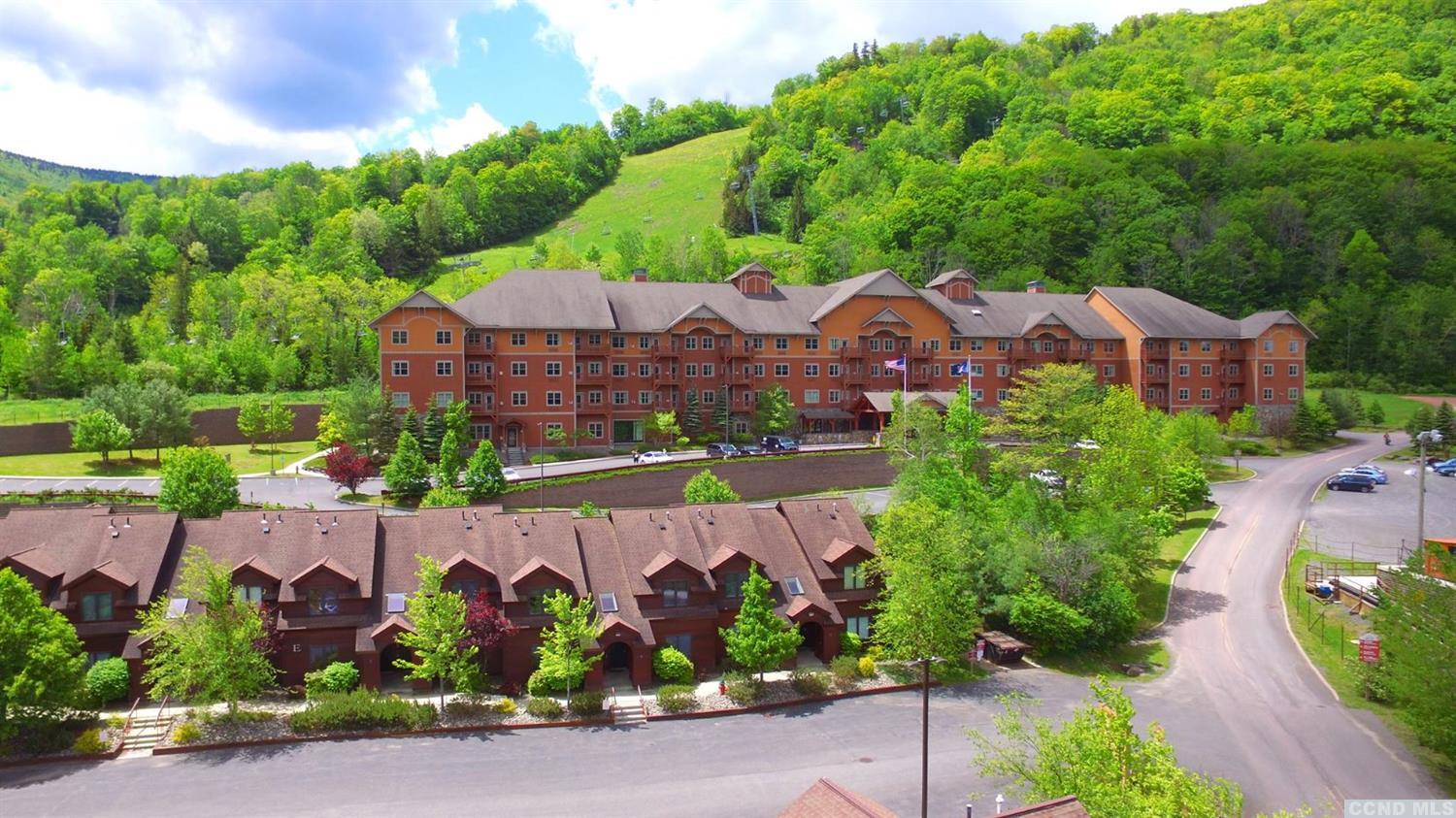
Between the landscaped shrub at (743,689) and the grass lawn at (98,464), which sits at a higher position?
the grass lawn at (98,464)

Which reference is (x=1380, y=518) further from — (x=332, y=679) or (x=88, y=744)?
(x=88, y=744)

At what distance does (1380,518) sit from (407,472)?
56.1 m

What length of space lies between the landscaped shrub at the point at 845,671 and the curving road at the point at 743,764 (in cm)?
103

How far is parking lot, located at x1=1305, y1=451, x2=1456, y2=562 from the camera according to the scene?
4678 centimetres

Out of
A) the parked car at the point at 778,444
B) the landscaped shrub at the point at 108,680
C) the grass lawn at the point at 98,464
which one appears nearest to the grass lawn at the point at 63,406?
the grass lawn at the point at 98,464

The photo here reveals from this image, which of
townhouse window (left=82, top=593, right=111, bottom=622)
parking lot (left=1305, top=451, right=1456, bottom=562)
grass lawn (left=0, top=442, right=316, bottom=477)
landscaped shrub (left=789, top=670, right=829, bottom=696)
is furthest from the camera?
grass lawn (left=0, top=442, right=316, bottom=477)

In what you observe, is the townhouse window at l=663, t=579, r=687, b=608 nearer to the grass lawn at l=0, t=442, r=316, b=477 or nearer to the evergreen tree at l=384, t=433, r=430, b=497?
the evergreen tree at l=384, t=433, r=430, b=497

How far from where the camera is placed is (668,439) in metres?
65.9

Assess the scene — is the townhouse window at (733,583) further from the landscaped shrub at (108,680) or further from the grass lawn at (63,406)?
the grass lawn at (63,406)

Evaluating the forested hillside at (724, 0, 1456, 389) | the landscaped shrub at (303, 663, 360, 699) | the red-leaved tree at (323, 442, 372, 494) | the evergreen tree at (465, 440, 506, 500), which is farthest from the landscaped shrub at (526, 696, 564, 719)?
the forested hillside at (724, 0, 1456, 389)

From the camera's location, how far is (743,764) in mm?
26859

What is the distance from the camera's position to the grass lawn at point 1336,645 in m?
28.8

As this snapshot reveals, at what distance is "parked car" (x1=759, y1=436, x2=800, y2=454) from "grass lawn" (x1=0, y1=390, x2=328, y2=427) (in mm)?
38655

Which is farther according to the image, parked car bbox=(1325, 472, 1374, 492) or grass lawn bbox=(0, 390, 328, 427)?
grass lawn bbox=(0, 390, 328, 427)
